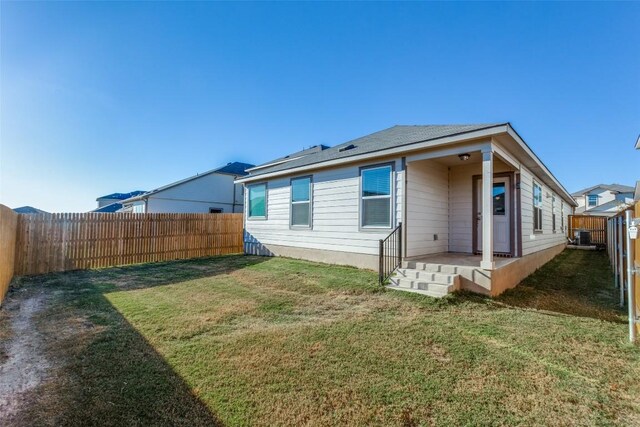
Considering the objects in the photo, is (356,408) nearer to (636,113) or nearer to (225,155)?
(636,113)

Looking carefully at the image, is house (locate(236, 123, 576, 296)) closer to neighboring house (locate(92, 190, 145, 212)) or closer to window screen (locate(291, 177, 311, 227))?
window screen (locate(291, 177, 311, 227))

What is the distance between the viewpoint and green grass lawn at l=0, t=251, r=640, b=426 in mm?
2178

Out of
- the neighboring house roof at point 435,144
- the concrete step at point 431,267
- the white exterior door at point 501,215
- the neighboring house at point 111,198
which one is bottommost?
the concrete step at point 431,267

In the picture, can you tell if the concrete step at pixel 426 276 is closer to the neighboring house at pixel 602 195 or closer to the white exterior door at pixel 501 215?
the white exterior door at pixel 501 215

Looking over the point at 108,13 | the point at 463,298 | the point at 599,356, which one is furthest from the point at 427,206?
the point at 108,13

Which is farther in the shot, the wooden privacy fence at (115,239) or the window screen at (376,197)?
the wooden privacy fence at (115,239)

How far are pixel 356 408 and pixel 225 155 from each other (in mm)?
28154

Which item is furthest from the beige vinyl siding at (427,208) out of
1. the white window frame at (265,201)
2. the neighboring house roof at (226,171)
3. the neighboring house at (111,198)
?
the neighboring house at (111,198)

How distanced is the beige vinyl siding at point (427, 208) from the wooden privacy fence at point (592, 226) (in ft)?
48.6

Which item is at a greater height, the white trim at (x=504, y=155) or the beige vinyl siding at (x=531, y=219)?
the white trim at (x=504, y=155)

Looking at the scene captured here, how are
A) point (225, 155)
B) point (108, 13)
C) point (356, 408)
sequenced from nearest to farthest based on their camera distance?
point (356, 408) < point (108, 13) < point (225, 155)

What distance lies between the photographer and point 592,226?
17984 millimetres

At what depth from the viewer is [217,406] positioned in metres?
2.24

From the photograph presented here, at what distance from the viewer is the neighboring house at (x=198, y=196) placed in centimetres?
1730
